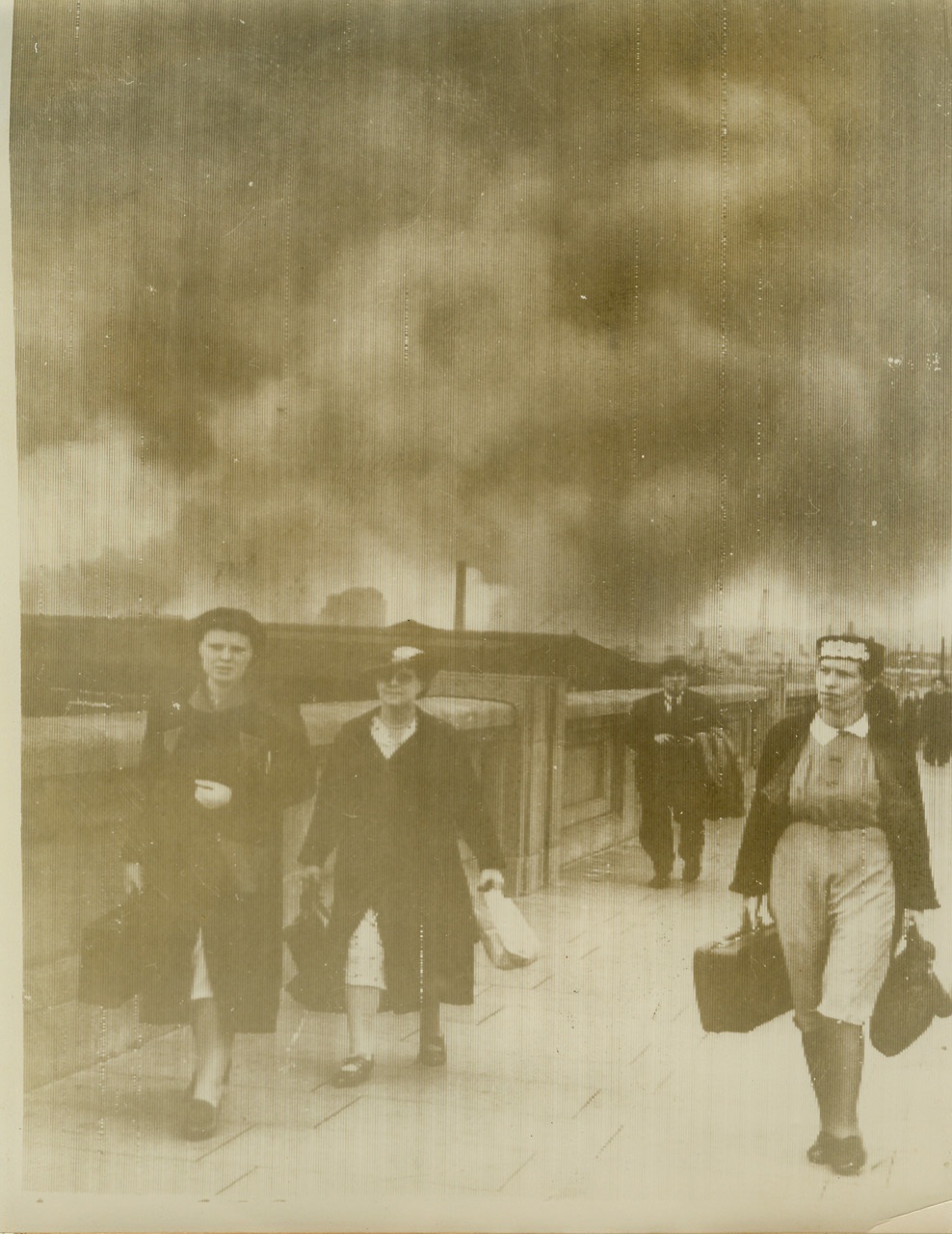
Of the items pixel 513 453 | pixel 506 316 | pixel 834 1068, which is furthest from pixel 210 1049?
pixel 506 316

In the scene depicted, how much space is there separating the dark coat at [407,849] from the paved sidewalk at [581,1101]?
5.0 inches

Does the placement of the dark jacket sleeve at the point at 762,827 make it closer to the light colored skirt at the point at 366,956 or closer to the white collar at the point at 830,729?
the white collar at the point at 830,729

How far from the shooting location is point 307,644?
3.37m

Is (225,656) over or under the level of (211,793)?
over

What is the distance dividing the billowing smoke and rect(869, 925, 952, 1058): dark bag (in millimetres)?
960

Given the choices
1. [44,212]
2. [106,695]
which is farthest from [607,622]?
[44,212]

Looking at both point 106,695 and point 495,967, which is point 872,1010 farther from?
point 106,695

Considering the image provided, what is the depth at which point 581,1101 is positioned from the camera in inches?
133

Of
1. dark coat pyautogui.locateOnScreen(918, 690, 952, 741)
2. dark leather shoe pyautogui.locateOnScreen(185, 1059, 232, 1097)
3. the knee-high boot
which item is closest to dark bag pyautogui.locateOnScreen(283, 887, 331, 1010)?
dark leather shoe pyautogui.locateOnScreen(185, 1059, 232, 1097)

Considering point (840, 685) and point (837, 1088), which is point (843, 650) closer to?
point (840, 685)

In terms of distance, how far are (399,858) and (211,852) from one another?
1.79 ft

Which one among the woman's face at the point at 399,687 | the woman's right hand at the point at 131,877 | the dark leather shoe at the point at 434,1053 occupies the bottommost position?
the dark leather shoe at the point at 434,1053

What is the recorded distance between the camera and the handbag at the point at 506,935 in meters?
3.38

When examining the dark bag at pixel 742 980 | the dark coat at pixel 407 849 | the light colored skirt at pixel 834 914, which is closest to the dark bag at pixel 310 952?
the dark coat at pixel 407 849
